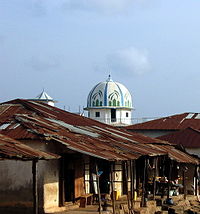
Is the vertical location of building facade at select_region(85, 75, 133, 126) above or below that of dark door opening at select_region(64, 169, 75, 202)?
above

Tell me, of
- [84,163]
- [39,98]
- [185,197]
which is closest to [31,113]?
[84,163]

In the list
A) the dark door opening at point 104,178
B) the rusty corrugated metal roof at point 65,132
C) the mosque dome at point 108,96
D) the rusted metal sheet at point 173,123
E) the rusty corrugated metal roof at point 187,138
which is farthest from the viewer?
the mosque dome at point 108,96

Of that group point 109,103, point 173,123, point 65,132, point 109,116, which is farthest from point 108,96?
point 65,132

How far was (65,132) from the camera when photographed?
21.3 metres

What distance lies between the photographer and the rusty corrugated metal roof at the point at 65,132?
1900 centimetres

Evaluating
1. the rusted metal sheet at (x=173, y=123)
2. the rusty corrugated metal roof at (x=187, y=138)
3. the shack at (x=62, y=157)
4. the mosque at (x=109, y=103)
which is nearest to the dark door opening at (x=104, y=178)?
the shack at (x=62, y=157)

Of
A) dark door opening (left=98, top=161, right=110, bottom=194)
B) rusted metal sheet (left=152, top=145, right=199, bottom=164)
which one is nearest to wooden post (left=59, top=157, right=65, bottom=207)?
dark door opening (left=98, top=161, right=110, bottom=194)

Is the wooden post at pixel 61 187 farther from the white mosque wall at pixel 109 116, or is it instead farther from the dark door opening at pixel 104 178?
the white mosque wall at pixel 109 116

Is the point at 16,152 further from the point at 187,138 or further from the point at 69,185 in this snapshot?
the point at 187,138

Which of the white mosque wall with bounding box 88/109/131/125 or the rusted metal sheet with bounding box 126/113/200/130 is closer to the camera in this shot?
the rusted metal sheet with bounding box 126/113/200/130

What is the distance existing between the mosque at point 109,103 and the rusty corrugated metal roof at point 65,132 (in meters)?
36.1

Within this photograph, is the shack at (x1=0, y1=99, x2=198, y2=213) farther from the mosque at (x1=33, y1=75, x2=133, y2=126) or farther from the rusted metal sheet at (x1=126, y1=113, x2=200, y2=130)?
the mosque at (x1=33, y1=75, x2=133, y2=126)

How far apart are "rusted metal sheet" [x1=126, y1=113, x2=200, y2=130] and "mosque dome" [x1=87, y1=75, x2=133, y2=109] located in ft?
52.1

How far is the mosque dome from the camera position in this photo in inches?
2466
